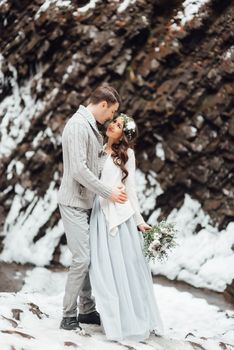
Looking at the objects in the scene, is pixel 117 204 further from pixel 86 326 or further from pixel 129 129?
pixel 86 326

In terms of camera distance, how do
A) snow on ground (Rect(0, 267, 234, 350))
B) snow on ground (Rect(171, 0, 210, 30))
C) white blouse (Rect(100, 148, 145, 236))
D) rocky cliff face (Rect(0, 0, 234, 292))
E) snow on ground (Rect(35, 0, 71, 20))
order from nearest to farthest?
1. snow on ground (Rect(0, 267, 234, 350))
2. white blouse (Rect(100, 148, 145, 236))
3. rocky cliff face (Rect(0, 0, 234, 292))
4. snow on ground (Rect(171, 0, 210, 30))
5. snow on ground (Rect(35, 0, 71, 20))

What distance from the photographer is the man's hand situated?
3.88 m

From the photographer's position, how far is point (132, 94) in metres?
8.32

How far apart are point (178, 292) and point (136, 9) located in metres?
4.47

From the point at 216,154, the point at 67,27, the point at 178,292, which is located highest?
the point at 67,27

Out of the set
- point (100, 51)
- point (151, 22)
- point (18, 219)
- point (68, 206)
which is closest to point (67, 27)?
point (100, 51)

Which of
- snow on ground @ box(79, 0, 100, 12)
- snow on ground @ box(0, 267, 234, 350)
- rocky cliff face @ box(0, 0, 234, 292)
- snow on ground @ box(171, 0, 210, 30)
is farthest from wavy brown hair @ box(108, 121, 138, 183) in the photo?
snow on ground @ box(79, 0, 100, 12)

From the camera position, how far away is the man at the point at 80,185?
149 inches

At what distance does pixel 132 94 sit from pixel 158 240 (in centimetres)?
459

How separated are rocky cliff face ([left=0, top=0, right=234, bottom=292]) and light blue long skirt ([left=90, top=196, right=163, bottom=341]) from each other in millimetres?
3697

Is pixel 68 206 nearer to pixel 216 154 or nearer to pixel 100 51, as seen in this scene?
pixel 216 154

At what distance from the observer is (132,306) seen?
3963 millimetres

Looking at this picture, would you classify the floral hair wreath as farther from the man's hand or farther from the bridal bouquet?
the bridal bouquet

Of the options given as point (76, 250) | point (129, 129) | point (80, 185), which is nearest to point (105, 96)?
point (129, 129)
